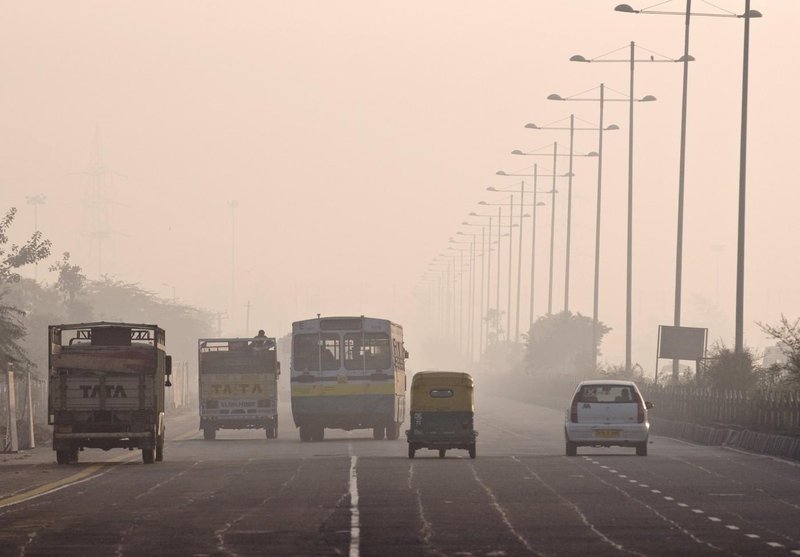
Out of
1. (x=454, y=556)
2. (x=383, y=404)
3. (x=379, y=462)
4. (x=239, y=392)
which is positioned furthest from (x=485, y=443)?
(x=454, y=556)

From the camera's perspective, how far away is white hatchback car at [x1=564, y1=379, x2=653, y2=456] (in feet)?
137

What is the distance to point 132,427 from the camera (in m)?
39.2

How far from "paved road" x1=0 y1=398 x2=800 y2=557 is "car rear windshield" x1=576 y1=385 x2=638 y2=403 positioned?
1275 mm

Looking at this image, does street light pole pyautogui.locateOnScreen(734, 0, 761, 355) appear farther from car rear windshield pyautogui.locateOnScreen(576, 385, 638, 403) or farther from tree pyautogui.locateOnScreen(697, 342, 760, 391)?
car rear windshield pyautogui.locateOnScreen(576, 385, 638, 403)

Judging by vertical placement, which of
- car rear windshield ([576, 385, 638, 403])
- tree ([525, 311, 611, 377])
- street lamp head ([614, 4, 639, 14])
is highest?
street lamp head ([614, 4, 639, 14])

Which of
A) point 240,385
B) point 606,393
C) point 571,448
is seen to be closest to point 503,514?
point 571,448

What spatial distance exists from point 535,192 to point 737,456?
78529 mm

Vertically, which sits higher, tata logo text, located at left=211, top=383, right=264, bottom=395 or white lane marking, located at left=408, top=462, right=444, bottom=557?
white lane marking, located at left=408, top=462, right=444, bottom=557

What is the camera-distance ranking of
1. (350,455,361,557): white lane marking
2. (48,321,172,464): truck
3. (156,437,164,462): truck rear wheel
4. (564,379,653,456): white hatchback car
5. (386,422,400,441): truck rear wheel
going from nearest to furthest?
(350,455,361,557): white lane marking → (48,321,172,464): truck → (156,437,164,462): truck rear wheel → (564,379,653,456): white hatchback car → (386,422,400,441): truck rear wheel

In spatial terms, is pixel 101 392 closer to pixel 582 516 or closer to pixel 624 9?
pixel 582 516

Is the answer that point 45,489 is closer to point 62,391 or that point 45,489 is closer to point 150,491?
point 150,491

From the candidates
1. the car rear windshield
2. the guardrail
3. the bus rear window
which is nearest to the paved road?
the car rear windshield

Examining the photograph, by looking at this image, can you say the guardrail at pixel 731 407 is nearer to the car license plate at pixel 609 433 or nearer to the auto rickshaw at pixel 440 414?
the car license plate at pixel 609 433

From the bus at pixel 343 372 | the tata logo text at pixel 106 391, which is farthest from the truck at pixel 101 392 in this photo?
the bus at pixel 343 372
